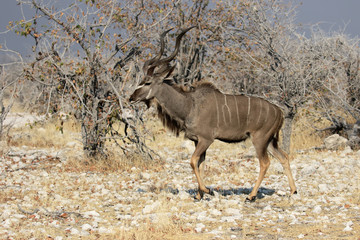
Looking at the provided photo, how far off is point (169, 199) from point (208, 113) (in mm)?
1342

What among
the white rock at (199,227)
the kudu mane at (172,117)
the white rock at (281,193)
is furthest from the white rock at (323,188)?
the white rock at (199,227)

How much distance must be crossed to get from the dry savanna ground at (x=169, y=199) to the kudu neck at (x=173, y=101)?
1.17 metres

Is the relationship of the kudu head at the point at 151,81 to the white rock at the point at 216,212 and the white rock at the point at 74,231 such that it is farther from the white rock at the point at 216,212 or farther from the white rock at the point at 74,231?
the white rock at the point at 74,231

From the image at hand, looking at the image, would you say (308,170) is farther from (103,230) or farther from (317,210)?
(103,230)

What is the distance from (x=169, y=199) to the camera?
6.24 metres

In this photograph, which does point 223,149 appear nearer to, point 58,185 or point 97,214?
point 58,185

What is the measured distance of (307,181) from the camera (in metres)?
7.58

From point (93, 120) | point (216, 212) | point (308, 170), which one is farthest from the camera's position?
point (93, 120)

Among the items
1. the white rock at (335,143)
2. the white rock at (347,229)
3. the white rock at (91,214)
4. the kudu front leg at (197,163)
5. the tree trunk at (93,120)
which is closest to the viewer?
the white rock at (347,229)

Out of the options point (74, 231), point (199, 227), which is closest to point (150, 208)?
point (199, 227)

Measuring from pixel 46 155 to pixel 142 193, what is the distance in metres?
4.19

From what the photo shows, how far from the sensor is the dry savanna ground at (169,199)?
4.68 meters

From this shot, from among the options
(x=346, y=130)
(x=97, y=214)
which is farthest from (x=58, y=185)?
(x=346, y=130)

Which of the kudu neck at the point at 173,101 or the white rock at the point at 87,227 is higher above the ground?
the kudu neck at the point at 173,101
